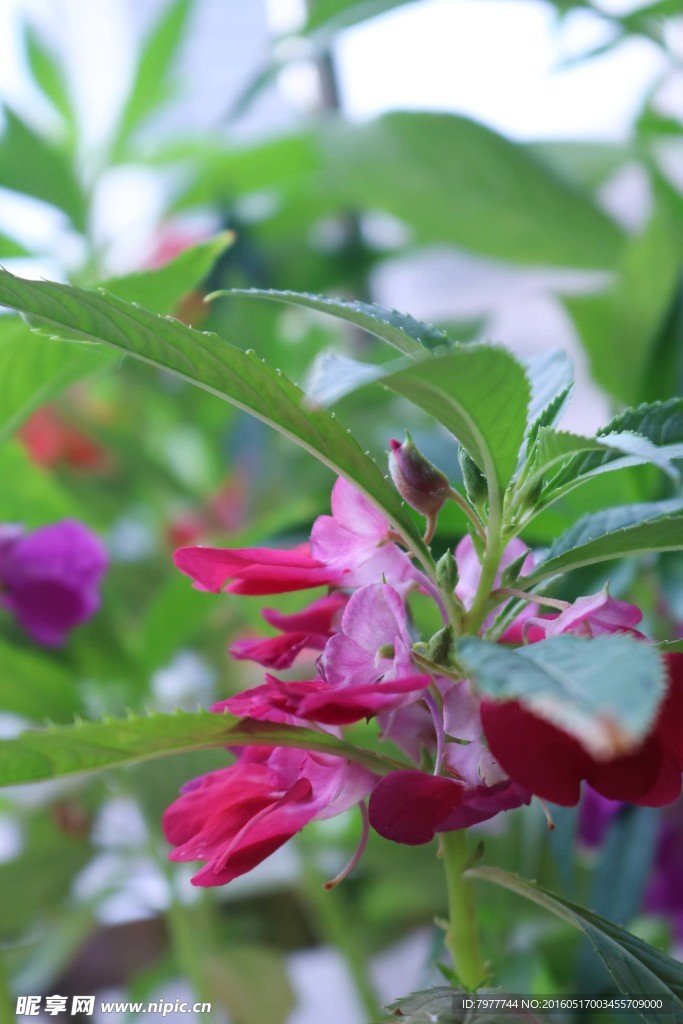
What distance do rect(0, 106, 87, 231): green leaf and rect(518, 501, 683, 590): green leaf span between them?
75cm

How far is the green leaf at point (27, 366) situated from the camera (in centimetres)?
44

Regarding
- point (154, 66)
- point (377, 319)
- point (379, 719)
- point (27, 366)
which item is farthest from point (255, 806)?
point (154, 66)

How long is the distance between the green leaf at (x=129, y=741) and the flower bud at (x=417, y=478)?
8 centimetres

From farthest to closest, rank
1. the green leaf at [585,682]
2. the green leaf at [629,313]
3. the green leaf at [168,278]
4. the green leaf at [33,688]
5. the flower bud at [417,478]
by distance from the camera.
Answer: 1. the green leaf at [629,313]
2. the green leaf at [33,688]
3. the green leaf at [168,278]
4. the flower bud at [417,478]
5. the green leaf at [585,682]

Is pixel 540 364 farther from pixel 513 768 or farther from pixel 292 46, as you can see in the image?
pixel 292 46

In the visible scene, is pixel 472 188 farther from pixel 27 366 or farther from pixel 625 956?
pixel 625 956

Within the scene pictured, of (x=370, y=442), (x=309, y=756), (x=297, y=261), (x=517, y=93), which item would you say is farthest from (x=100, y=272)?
(x=309, y=756)

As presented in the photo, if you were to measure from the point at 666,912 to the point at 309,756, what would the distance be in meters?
0.44

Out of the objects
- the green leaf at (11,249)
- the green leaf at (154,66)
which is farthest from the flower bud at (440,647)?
the green leaf at (154,66)

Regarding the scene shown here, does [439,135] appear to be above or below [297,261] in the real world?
above

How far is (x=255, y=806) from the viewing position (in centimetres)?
30

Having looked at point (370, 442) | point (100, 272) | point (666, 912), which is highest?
point (100, 272)

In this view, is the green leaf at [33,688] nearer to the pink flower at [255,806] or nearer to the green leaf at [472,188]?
the pink flower at [255,806]

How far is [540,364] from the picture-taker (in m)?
0.36
